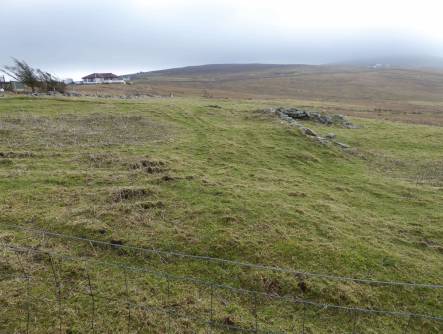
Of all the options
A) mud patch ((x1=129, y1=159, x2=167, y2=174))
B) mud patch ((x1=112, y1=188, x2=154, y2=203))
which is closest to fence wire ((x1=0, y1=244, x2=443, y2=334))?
mud patch ((x1=112, y1=188, x2=154, y2=203))

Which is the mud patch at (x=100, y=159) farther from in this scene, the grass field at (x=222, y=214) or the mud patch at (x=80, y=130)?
the mud patch at (x=80, y=130)

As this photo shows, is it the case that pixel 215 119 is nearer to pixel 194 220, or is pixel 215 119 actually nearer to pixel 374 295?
pixel 194 220

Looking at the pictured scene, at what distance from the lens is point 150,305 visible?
27.0 ft

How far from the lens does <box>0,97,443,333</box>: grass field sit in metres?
8.48

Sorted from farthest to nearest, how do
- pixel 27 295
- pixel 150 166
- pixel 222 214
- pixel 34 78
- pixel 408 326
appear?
pixel 34 78 < pixel 150 166 < pixel 222 214 < pixel 408 326 < pixel 27 295

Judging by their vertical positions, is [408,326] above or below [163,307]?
below

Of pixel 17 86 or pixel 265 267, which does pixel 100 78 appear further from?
pixel 265 267

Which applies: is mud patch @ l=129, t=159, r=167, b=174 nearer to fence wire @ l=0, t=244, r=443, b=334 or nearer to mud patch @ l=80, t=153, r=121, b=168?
mud patch @ l=80, t=153, r=121, b=168

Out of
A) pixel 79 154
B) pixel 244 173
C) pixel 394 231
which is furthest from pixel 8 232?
pixel 394 231

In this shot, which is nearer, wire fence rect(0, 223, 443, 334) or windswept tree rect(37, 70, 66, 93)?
wire fence rect(0, 223, 443, 334)

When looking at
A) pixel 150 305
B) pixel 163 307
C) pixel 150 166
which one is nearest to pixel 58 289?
pixel 150 305

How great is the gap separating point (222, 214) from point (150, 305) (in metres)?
4.87

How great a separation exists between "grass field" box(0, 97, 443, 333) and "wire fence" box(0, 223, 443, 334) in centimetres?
5

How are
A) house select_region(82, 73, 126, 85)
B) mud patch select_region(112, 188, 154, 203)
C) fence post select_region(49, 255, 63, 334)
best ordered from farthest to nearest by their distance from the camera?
house select_region(82, 73, 126, 85)
mud patch select_region(112, 188, 154, 203)
fence post select_region(49, 255, 63, 334)
